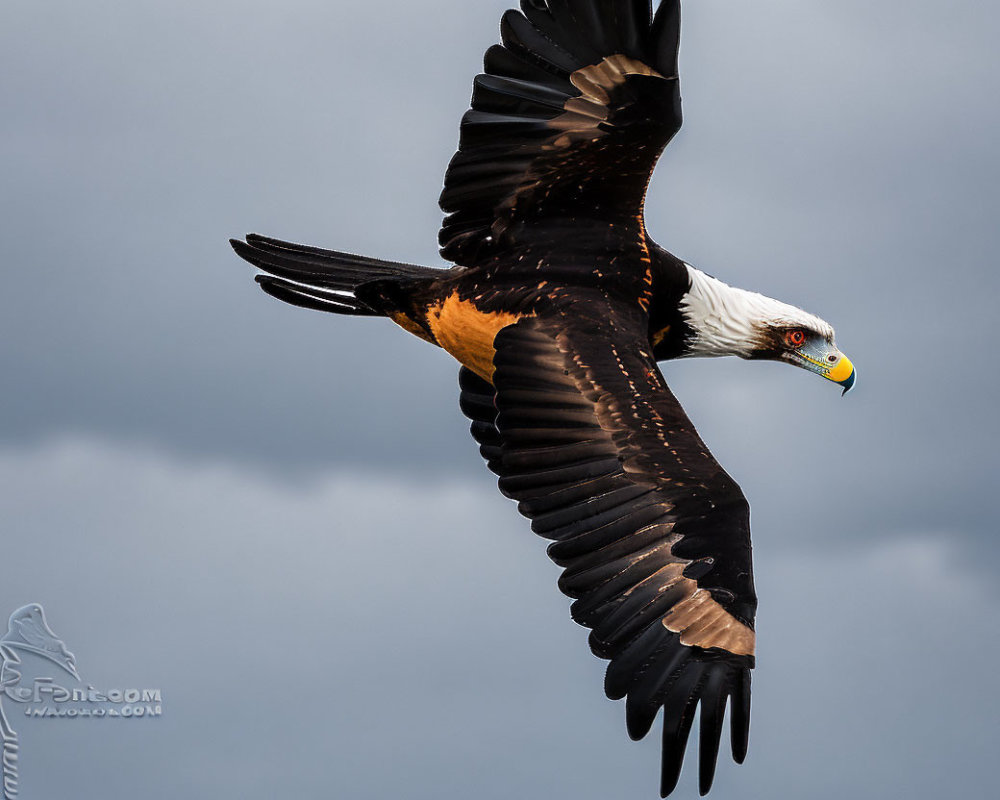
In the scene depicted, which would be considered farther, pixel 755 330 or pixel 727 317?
pixel 755 330

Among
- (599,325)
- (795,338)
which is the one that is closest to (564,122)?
(599,325)

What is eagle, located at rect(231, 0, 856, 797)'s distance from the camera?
8.06m

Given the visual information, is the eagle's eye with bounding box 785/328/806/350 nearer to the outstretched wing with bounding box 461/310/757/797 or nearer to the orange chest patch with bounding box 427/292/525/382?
the outstretched wing with bounding box 461/310/757/797

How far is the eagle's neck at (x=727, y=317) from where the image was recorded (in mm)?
9758

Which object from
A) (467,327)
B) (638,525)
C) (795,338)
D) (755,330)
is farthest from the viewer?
(795,338)

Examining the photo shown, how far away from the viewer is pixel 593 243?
924 cm

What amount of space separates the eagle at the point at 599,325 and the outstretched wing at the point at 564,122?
0.03 ft

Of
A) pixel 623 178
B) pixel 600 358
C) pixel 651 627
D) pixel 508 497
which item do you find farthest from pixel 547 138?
pixel 651 627

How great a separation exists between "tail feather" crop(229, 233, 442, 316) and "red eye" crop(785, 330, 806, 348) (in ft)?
7.10

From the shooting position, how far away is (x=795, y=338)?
10227 millimetres

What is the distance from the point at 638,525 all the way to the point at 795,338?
251 cm

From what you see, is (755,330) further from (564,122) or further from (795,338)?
(564,122)

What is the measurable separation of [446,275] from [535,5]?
1591 mm

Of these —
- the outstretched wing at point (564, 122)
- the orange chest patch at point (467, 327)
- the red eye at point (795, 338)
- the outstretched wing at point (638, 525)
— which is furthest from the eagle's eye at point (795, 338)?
the orange chest patch at point (467, 327)
